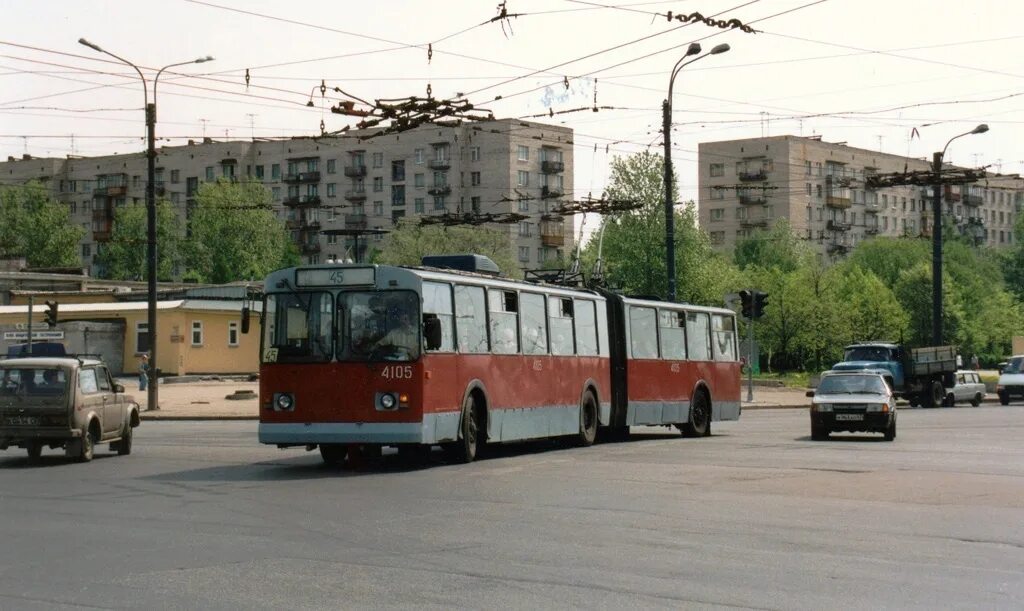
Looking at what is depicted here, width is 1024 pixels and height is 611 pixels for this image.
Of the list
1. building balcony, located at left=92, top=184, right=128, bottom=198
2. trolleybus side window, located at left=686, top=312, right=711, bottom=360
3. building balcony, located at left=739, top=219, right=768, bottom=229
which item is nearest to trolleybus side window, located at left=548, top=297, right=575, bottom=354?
trolleybus side window, located at left=686, top=312, right=711, bottom=360

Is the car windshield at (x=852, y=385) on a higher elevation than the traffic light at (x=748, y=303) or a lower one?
lower

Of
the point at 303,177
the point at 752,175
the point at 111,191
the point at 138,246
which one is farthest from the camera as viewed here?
the point at 111,191

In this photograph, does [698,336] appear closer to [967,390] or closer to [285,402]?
[285,402]

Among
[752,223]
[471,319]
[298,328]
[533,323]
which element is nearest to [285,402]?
[298,328]

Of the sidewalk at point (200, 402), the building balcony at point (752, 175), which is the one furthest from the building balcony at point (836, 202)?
the sidewalk at point (200, 402)

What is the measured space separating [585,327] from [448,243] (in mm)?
74254

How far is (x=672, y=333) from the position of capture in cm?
2998

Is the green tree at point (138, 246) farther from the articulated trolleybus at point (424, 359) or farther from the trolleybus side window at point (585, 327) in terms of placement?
the articulated trolleybus at point (424, 359)

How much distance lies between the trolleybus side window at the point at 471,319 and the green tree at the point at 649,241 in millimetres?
67366

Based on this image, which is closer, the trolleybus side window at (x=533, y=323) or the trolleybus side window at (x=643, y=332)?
the trolleybus side window at (x=533, y=323)

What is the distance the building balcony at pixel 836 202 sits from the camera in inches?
5384

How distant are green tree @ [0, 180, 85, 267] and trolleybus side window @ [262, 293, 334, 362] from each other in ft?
361

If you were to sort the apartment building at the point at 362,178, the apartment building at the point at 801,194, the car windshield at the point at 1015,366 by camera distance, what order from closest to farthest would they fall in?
the car windshield at the point at 1015,366 < the apartment building at the point at 362,178 < the apartment building at the point at 801,194

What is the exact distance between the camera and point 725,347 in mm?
32281
